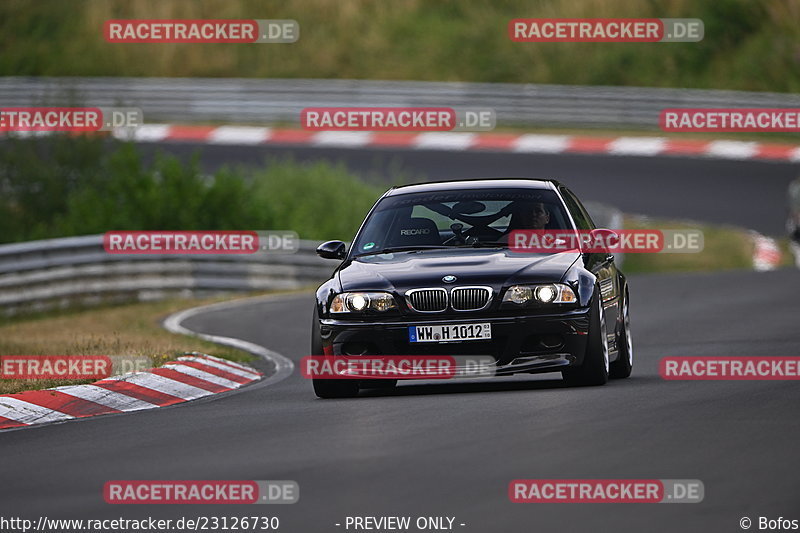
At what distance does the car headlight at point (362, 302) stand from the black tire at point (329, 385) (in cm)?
24

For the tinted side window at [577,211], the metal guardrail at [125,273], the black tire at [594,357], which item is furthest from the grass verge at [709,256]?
the black tire at [594,357]

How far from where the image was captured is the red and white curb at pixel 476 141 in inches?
1443

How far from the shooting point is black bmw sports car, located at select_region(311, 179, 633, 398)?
37.0 feet

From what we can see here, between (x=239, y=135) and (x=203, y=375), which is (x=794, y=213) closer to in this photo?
(x=203, y=375)

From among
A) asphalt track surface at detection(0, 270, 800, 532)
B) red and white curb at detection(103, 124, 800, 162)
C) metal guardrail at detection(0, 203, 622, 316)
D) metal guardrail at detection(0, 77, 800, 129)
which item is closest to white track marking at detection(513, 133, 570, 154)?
red and white curb at detection(103, 124, 800, 162)

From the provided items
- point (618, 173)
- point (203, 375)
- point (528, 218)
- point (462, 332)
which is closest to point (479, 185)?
point (528, 218)

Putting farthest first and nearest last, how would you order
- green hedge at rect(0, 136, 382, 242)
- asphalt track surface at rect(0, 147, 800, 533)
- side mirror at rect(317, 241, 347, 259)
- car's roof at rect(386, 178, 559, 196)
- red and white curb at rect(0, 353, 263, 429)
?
green hedge at rect(0, 136, 382, 242) → car's roof at rect(386, 178, 559, 196) → side mirror at rect(317, 241, 347, 259) → red and white curb at rect(0, 353, 263, 429) → asphalt track surface at rect(0, 147, 800, 533)

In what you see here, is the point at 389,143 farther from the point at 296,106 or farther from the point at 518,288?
the point at 518,288

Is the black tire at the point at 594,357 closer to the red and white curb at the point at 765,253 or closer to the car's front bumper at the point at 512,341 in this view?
the car's front bumper at the point at 512,341

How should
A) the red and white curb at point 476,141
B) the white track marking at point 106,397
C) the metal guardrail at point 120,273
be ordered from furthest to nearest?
1. the red and white curb at point 476,141
2. the metal guardrail at point 120,273
3. the white track marking at point 106,397

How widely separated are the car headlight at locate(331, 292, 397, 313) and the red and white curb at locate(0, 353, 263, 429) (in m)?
1.70

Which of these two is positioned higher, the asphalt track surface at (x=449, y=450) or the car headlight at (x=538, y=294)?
the car headlight at (x=538, y=294)

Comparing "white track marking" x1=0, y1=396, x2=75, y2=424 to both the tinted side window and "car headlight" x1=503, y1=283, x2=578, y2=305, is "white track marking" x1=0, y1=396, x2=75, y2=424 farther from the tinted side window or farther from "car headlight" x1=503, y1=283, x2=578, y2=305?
the tinted side window

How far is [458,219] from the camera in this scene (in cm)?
1248
